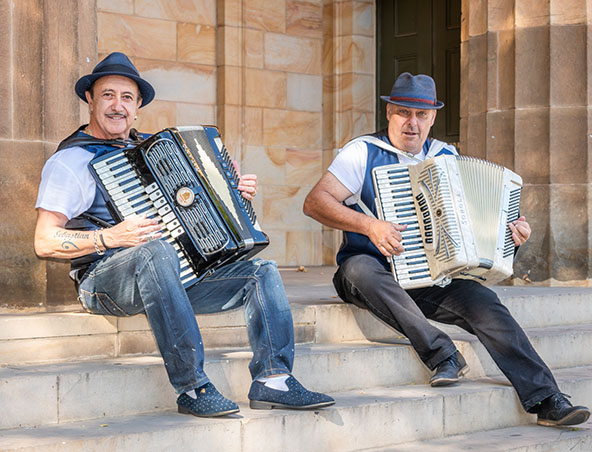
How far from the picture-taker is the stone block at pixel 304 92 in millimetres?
9031

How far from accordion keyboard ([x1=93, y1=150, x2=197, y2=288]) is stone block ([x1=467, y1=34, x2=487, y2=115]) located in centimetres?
421

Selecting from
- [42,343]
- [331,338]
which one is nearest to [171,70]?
[331,338]

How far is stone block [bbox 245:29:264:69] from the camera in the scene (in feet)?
28.4

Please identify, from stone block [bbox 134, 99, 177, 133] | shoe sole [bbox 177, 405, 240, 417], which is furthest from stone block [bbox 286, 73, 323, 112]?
shoe sole [bbox 177, 405, 240, 417]

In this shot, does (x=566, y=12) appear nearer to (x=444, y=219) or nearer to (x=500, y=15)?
(x=500, y=15)

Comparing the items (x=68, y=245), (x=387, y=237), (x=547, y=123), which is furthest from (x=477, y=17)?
(x=68, y=245)

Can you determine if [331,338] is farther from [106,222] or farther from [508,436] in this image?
[106,222]

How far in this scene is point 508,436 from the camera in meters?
4.47

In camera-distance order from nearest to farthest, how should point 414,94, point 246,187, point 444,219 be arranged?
point 246,187 < point 444,219 < point 414,94

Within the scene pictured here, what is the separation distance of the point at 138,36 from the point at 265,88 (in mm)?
1306

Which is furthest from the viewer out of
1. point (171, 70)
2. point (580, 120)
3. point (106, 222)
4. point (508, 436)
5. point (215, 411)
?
point (171, 70)

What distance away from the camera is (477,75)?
300 inches

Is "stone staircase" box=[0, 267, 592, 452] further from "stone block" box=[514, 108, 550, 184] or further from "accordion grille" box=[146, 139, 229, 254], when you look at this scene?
"stone block" box=[514, 108, 550, 184]

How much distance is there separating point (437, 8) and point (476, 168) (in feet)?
15.3
